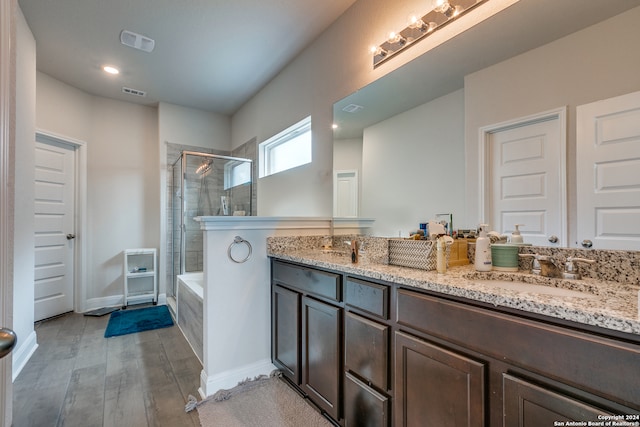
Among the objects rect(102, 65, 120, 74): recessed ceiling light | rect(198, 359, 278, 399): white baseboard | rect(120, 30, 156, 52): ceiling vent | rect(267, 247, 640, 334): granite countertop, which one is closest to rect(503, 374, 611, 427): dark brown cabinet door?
rect(267, 247, 640, 334): granite countertop

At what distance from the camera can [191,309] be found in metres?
2.49

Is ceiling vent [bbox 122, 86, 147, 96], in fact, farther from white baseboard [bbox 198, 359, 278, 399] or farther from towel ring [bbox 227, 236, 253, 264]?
white baseboard [bbox 198, 359, 278, 399]

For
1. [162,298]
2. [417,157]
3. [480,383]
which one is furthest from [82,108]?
[480,383]

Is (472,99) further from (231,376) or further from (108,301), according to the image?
(108,301)

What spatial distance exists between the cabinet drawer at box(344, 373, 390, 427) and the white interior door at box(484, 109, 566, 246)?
925mm

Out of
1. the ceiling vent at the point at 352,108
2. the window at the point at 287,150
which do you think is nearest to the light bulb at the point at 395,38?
the ceiling vent at the point at 352,108

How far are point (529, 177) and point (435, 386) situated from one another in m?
0.92

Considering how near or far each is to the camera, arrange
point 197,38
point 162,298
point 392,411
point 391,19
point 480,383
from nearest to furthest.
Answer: point 480,383 → point 392,411 → point 391,19 → point 197,38 → point 162,298

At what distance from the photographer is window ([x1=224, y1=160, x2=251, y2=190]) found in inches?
147

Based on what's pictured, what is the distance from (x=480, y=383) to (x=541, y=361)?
0.20 meters

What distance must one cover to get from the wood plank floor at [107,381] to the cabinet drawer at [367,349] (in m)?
0.97

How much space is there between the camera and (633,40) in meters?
0.98

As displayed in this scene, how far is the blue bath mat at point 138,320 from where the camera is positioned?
290 centimetres

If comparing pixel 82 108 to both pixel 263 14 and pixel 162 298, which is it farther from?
pixel 263 14
